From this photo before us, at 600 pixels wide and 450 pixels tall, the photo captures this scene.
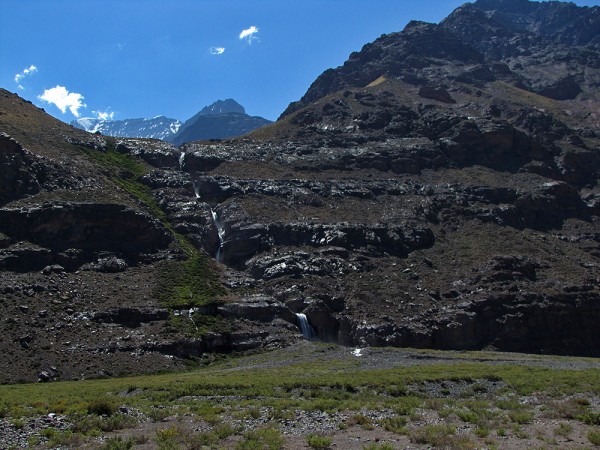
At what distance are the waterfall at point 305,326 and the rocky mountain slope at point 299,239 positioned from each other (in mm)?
897

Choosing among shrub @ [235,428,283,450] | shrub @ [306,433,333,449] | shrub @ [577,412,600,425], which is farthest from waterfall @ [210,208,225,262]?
shrub @ [306,433,333,449]

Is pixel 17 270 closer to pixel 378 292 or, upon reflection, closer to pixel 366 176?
pixel 378 292

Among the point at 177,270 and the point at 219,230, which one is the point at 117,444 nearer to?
the point at 177,270

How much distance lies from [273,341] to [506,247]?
41.8 metres

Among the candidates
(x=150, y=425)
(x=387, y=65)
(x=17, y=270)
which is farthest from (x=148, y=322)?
(x=387, y=65)

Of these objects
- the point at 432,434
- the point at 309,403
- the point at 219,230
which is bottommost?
the point at 309,403

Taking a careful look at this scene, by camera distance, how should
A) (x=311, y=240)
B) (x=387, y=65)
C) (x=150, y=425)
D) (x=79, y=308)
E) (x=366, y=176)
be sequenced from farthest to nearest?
1. (x=387, y=65)
2. (x=366, y=176)
3. (x=311, y=240)
4. (x=79, y=308)
5. (x=150, y=425)

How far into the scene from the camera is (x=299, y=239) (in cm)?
8400

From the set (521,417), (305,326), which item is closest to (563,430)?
(521,417)

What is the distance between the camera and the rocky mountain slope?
6025 cm

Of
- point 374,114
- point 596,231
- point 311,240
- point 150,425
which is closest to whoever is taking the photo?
point 150,425

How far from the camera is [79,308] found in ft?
194

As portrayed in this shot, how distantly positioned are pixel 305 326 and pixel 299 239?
2012cm

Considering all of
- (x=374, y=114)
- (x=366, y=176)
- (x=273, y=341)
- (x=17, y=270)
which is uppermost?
(x=374, y=114)
